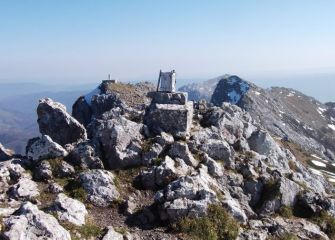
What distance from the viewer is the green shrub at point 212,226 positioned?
1065 inches

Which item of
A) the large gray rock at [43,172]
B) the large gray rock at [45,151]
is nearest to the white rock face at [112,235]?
the large gray rock at [43,172]

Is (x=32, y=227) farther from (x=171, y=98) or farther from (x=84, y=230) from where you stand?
(x=171, y=98)

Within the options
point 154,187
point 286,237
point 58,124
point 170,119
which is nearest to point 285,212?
point 286,237

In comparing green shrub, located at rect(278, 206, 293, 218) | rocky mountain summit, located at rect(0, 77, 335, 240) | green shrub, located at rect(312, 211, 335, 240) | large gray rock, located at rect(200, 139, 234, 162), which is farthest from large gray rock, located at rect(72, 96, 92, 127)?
green shrub, located at rect(312, 211, 335, 240)

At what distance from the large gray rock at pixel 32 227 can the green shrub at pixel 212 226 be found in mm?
7386

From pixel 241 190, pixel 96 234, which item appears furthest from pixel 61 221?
pixel 241 190

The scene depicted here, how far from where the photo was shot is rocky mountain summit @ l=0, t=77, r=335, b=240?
88.1 ft

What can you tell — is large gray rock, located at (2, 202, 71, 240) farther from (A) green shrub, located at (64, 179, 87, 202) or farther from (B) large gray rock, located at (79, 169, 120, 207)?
(B) large gray rock, located at (79, 169, 120, 207)

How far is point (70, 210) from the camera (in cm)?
2672

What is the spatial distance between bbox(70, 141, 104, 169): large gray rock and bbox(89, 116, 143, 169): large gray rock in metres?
0.76

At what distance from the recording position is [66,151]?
35188 mm

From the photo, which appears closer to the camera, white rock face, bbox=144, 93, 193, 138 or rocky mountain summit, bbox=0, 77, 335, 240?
rocky mountain summit, bbox=0, 77, 335, 240

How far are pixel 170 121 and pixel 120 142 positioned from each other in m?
5.49

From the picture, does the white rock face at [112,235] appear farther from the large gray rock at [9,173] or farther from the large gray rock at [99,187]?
the large gray rock at [9,173]
